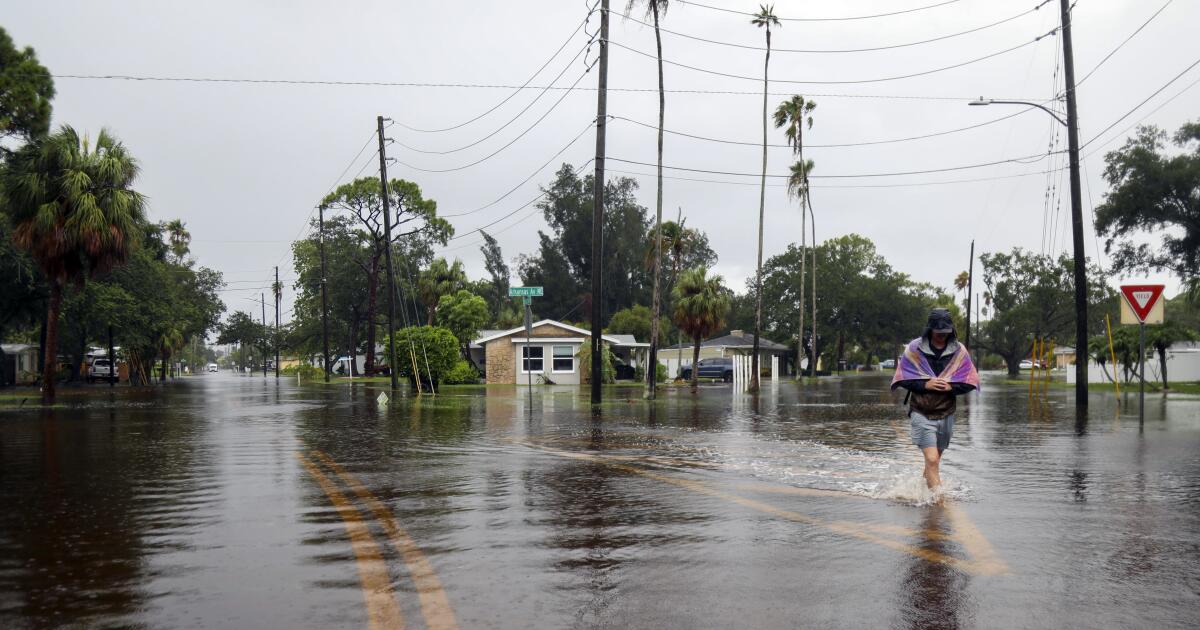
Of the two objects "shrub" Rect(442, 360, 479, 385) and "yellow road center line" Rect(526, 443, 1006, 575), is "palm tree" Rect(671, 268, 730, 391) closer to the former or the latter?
"shrub" Rect(442, 360, 479, 385)

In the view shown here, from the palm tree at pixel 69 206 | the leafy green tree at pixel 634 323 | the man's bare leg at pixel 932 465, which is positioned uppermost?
the palm tree at pixel 69 206

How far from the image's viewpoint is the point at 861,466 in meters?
12.5

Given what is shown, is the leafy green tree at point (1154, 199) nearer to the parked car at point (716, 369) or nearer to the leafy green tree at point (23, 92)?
the parked car at point (716, 369)

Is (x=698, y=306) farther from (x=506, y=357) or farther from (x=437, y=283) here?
(x=437, y=283)

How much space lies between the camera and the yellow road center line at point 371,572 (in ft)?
17.6

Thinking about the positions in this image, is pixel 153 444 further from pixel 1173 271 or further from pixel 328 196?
pixel 328 196

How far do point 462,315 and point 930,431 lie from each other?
6027 centimetres

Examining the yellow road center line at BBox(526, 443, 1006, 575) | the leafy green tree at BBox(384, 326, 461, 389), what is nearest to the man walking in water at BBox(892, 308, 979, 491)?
the yellow road center line at BBox(526, 443, 1006, 575)

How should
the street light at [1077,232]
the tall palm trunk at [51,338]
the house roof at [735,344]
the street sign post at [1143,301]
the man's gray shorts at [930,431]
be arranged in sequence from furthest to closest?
1. the house roof at [735,344]
2. the tall palm trunk at [51,338]
3. the street light at [1077,232]
4. the street sign post at [1143,301]
5. the man's gray shorts at [930,431]

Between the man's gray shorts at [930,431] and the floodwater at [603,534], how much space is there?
468mm

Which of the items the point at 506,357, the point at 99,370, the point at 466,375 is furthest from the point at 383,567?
the point at 99,370

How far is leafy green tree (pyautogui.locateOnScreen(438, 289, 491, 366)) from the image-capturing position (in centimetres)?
6869

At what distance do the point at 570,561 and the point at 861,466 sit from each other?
21.8 ft

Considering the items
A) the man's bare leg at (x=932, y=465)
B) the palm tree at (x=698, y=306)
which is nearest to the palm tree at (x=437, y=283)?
the palm tree at (x=698, y=306)
